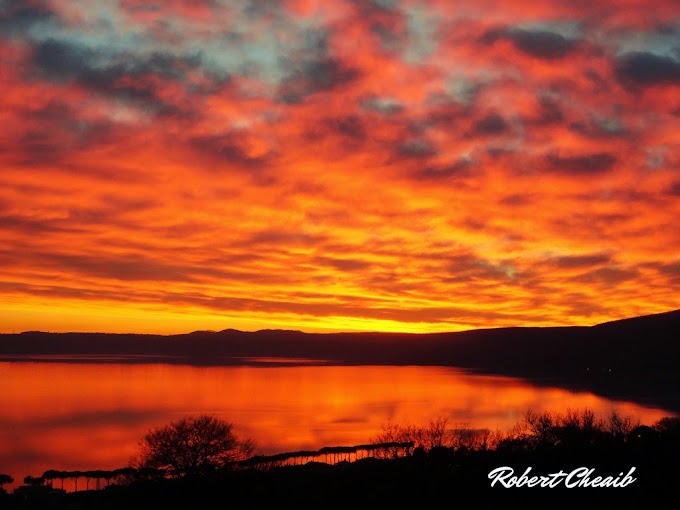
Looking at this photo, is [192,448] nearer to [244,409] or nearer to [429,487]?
[429,487]

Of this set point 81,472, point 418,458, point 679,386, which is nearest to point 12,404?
point 81,472

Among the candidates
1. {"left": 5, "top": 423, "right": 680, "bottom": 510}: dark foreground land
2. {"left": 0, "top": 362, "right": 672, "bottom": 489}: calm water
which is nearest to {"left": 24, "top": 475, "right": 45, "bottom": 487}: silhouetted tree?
{"left": 0, "top": 362, "right": 672, "bottom": 489}: calm water

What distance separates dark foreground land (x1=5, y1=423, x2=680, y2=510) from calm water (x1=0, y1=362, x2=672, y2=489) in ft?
132

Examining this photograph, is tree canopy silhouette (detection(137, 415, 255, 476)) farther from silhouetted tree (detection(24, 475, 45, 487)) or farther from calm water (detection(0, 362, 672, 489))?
calm water (detection(0, 362, 672, 489))

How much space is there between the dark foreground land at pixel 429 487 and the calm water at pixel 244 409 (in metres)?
40.3

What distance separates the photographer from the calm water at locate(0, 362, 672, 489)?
3297 inches

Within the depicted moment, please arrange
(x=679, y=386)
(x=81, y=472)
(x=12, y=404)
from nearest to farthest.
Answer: (x=81, y=472)
(x=12, y=404)
(x=679, y=386)

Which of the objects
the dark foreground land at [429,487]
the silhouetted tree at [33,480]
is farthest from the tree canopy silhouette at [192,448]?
the silhouetted tree at [33,480]

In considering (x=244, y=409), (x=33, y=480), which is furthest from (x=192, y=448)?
(x=244, y=409)

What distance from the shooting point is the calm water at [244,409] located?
83.8m

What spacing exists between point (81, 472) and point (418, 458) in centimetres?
3689

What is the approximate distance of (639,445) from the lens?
44.3m

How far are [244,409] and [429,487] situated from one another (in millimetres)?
96322

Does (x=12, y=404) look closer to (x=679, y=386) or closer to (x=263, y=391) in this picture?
(x=263, y=391)
